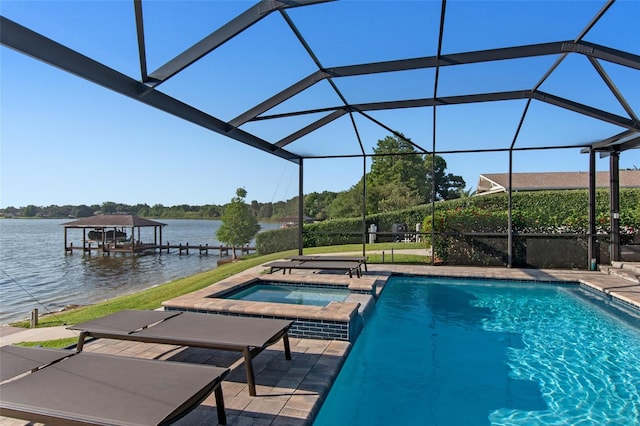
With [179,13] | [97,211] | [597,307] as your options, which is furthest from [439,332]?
[97,211]

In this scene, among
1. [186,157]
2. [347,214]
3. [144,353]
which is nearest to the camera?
[144,353]

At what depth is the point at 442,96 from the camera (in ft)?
26.2

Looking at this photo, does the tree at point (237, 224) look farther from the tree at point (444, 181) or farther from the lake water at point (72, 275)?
the tree at point (444, 181)

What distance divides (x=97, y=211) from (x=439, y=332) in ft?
164

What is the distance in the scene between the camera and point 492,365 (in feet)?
15.1

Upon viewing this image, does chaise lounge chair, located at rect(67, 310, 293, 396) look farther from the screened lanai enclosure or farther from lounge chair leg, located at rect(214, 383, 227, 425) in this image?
the screened lanai enclosure

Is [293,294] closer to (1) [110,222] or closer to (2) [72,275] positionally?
(2) [72,275]

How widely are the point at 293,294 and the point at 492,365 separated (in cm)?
398

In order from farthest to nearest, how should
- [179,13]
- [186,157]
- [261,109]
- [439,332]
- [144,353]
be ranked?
[186,157], [261,109], [439,332], [179,13], [144,353]

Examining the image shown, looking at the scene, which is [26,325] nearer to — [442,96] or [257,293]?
[257,293]

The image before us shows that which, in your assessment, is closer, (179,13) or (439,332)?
(179,13)

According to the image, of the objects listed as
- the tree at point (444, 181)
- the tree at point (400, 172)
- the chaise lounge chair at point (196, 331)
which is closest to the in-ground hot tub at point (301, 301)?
the chaise lounge chair at point (196, 331)

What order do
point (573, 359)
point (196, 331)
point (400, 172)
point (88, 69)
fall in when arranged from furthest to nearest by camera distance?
point (400, 172) < point (573, 359) < point (88, 69) < point (196, 331)

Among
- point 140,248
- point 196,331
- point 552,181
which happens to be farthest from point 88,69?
point 140,248
